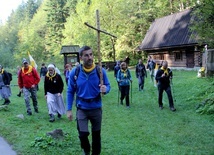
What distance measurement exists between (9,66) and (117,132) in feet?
186

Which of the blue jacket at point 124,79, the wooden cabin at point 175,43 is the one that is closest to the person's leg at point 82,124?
the blue jacket at point 124,79

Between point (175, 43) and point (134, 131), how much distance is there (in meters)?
25.0

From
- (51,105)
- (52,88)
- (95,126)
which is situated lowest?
(51,105)

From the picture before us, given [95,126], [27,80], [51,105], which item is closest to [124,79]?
[51,105]

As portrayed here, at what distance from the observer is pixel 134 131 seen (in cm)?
823

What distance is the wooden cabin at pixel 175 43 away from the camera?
3071 cm

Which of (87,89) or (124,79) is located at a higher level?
(87,89)

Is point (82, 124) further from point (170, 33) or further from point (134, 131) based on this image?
point (170, 33)

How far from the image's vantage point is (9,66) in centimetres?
6097

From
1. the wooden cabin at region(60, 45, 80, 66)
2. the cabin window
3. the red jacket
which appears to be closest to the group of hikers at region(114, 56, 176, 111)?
the red jacket

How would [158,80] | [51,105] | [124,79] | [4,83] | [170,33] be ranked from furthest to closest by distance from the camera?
[170,33] < [4,83] < [124,79] < [158,80] < [51,105]

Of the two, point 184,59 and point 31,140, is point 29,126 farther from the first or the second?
point 184,59

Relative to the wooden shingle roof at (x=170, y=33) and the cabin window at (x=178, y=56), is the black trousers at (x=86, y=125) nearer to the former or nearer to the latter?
the wooden shingle roof at (x=170, y=33)

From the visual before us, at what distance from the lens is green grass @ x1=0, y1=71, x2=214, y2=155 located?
650cm
